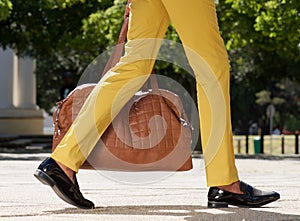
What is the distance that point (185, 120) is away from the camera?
5.49m

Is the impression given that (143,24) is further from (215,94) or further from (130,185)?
(130,185)

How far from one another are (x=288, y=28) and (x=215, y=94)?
17.0m

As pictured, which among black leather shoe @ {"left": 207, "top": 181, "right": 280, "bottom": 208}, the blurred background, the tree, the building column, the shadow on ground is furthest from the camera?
the building column

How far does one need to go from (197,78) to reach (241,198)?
0.69 metres

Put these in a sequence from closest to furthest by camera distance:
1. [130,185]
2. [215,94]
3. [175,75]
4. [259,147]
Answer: [215,94] < [130,185] < [175,75] < [259,147]

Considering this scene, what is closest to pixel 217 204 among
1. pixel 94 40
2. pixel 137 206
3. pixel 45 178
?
pixel 137 206

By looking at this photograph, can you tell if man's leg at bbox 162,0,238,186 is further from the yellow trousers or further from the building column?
the building column

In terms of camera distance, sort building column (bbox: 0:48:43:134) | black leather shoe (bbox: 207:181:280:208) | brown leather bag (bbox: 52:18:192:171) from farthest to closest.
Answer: building column (bbox: 0:48:43:134)
brown leather bag (bbox: 52:18:192:171)
black leather shoe (bbox: 207:181:280:208)

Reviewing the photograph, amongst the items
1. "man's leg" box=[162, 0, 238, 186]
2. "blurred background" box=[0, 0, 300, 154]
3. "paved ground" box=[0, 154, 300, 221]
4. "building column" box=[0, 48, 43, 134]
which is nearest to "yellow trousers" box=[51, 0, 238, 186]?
"man's leg" box=[162, 0, 238, 186]

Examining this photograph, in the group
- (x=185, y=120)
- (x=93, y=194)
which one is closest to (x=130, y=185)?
(x=93, y=194)

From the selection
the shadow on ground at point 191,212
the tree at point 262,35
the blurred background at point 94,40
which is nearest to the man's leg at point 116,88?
the shadow on ground at point 191,212

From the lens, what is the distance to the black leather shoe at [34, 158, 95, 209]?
504cm

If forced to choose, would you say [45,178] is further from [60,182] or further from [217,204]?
[217,204]

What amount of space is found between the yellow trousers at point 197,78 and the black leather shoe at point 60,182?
0.06 m
